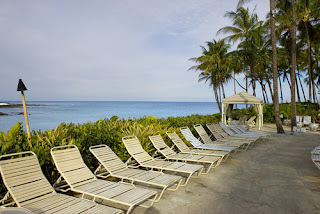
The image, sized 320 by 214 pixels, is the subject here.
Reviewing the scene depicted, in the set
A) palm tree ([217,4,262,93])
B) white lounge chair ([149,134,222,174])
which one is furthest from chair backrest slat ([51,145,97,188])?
palm tree ([217,4,262,93])

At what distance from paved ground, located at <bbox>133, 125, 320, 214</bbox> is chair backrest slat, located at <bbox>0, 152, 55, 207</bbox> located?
4.30 feet

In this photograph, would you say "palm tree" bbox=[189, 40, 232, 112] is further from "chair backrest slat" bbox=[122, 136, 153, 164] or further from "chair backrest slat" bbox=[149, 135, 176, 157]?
"chair backrest slat" bbox=[122, 136, 153, 164]

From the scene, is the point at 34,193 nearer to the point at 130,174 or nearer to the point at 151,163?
the point at 130,174

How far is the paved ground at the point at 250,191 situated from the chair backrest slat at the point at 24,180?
1310 mm

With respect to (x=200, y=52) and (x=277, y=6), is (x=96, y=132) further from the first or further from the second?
(x=200, y=52)

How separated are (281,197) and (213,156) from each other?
6.29ft

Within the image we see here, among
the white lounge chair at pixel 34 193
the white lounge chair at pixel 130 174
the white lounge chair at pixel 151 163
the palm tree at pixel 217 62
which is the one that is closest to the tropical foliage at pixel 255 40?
the palm tree at pixel 217 62

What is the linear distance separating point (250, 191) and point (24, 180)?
3.46 m

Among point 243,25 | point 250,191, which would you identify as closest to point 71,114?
point 243,25

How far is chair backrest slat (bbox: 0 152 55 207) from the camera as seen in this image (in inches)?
104

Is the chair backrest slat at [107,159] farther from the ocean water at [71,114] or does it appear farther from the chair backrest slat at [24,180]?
the ocean water at [71,114]

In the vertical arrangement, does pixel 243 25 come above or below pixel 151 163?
above

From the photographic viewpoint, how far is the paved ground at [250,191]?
10.4ft

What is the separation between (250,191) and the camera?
12.5 ft
